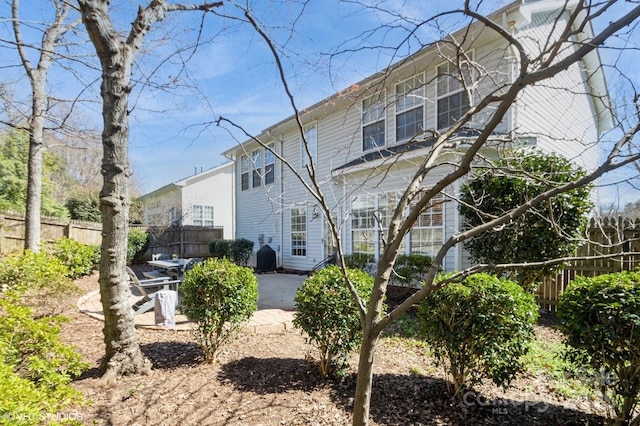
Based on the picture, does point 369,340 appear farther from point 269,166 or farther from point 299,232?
point 269,166

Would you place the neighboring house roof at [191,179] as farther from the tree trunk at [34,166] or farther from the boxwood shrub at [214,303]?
the boxwood shrub at [214,303]

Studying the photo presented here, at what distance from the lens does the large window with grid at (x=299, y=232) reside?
1270 cm

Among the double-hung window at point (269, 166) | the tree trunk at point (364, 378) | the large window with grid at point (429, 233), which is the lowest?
the tree trunk at point (364, 378)

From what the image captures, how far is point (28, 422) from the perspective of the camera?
1.49 metres

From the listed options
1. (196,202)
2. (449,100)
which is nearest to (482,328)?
(449,100)

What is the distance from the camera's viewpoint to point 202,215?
22.1 meters

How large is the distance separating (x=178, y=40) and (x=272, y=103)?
2347 millimetres

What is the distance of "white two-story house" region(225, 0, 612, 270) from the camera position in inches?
245

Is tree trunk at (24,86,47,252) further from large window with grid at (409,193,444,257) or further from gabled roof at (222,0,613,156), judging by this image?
large window with grid at (409,193,444,257)

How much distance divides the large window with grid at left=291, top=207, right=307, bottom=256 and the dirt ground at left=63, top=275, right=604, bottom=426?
851 cm

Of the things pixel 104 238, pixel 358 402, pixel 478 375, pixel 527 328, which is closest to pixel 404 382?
pixel 478 375

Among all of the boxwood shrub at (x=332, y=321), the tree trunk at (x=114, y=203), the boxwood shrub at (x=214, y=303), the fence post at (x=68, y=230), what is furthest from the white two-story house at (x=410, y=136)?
the fence post at (x=68, y=230)

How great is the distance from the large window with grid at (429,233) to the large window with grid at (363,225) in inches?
52.6

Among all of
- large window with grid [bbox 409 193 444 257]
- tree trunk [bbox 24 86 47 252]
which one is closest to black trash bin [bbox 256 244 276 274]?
large window with grid [bbox 409 193 444 257]
